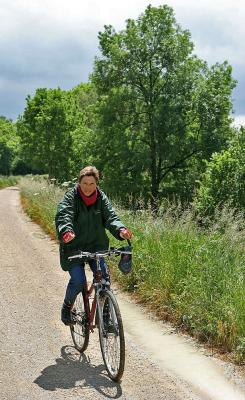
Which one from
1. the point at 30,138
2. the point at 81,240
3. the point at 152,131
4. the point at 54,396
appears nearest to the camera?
the point at 54,396

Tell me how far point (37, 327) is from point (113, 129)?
969 inches

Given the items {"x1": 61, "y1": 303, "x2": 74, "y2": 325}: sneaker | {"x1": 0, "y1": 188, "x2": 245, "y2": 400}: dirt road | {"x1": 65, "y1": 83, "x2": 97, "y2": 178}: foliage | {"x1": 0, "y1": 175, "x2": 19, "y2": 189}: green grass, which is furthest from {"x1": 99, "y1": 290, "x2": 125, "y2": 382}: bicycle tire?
{"x1": 0, "y1": 175, "x2": 19, "y2": 189}: green grass

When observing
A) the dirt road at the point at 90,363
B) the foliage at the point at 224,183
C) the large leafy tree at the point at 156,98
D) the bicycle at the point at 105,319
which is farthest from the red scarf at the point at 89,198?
the large leafy tree at the point at 156,98

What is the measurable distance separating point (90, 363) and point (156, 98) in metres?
27.1

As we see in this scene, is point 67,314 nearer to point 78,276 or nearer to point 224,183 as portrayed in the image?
point 78,276

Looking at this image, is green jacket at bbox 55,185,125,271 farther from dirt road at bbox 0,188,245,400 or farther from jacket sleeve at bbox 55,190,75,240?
dirt road at bbox 0,188,245,400

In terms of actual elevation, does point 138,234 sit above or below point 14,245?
above

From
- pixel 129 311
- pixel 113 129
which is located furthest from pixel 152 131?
pixel 129 311

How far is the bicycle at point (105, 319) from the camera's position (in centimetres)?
454

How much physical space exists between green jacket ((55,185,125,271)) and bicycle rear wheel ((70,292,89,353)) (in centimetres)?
51

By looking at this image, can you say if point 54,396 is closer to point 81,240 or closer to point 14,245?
point 81,240

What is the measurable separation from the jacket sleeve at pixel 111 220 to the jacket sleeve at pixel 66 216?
0.35 metres

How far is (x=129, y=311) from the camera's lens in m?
7.08

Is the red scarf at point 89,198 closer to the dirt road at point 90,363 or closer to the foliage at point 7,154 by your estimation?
the dirt road at point 90,363
